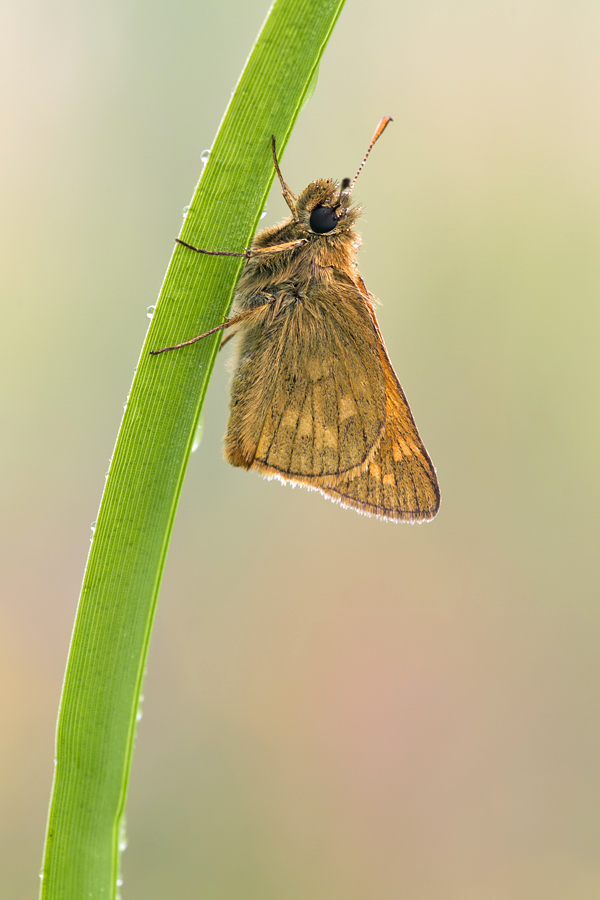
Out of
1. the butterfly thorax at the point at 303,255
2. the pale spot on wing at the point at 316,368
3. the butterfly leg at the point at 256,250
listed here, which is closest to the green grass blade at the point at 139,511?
the butterfly leg at the point at 256,250

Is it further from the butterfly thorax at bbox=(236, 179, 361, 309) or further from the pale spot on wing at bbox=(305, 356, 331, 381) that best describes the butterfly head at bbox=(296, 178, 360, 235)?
the pale spot on wing at bbox=(305, 356, 331, 381)

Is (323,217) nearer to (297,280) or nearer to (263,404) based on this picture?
(297,280)

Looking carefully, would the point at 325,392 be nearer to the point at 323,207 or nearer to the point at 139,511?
the point at 323,207

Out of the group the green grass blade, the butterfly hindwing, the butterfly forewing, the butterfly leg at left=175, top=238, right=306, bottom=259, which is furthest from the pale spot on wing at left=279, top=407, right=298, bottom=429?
the green grass blade

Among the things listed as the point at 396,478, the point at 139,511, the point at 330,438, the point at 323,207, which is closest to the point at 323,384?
the point at 330,438

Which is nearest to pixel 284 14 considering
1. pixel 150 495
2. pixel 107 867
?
pixel 150 495

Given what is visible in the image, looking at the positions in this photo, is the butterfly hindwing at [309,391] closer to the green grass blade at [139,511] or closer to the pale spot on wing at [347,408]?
the pale spot on wing at [347,408]
